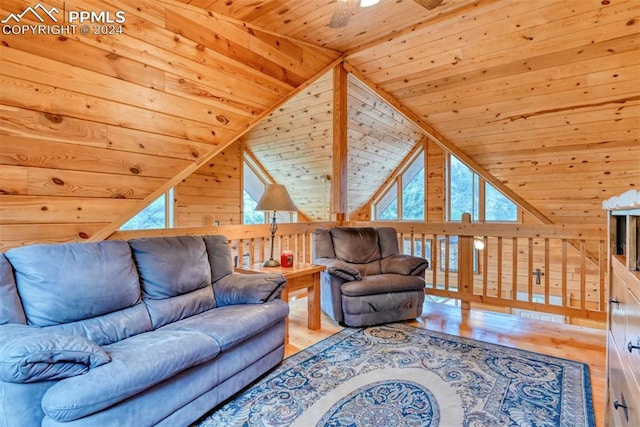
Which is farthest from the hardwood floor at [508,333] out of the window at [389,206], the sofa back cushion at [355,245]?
the window at [389,206]

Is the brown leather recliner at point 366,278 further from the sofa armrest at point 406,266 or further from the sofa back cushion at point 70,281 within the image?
the sofa back cushion at point 70,281

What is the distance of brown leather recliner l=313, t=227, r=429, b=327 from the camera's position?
3219 millimetres

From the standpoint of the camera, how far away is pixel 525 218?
18.1ft

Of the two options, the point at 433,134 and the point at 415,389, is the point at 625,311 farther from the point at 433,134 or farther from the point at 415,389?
the point at 433,134

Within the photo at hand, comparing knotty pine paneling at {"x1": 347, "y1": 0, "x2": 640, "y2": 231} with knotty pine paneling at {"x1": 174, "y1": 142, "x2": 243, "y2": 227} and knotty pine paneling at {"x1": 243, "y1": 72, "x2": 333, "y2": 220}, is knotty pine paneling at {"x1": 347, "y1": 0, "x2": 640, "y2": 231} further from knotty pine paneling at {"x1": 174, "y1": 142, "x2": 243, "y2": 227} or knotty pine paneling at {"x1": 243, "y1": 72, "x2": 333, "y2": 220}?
knotty pine paneling at {"x1": 174, "y1": 142, "x2": 243, "y2": 227}

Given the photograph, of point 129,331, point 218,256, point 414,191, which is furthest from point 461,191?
point 129,331

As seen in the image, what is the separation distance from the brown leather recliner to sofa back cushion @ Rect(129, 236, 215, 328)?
4.04ft

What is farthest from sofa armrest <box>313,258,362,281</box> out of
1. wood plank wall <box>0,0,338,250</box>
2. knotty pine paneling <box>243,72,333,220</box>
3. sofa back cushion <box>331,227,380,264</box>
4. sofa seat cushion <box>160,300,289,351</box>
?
knotty pine paneling <box>243,72,333,220</box>

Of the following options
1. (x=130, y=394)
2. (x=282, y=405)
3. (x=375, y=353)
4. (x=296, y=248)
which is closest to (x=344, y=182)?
(x=296, y=248)

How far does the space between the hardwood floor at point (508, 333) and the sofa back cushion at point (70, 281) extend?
4.41ft

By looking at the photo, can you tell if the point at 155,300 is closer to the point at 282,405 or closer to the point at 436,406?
the point at 282,405

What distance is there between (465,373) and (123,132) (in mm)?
2856

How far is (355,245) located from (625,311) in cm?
265

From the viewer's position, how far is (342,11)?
2.29m
